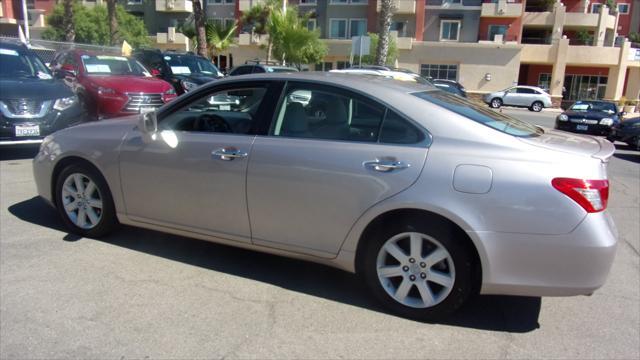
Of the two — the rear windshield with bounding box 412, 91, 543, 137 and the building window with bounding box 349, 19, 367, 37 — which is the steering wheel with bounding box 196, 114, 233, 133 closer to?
the rear windshield with bounding box 412, 91, 543, 137

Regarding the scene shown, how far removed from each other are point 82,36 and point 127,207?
4097 centimetres

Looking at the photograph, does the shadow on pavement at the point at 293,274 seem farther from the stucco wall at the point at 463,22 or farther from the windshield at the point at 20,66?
the stucco wall at the point at 463,22

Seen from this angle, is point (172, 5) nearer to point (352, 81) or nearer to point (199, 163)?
point (199, 163)

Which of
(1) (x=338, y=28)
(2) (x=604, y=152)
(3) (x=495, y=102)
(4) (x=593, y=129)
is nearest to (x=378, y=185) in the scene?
(2) (x=604, y=152)

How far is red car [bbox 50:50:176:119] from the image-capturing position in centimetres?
1041

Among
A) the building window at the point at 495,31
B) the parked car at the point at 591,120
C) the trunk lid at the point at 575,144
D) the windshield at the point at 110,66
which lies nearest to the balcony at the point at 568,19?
the building window at the point at 495,31

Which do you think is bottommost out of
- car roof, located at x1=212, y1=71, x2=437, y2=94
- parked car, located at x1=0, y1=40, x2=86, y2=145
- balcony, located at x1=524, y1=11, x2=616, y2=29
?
parked car, located at x1=0, y1=40, x2=86, y2=145

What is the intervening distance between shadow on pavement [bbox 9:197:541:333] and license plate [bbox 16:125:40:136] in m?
2.85

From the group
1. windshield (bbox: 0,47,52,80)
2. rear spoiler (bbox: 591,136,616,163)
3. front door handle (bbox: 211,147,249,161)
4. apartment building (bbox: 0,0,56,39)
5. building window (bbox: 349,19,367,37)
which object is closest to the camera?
rear spoiler (bbox: 591,136,616,163)

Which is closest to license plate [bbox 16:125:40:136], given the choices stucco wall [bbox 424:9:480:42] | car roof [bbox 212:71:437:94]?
car roof [bbox 212:71:437:94]

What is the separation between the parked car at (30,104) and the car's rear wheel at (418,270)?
649cm

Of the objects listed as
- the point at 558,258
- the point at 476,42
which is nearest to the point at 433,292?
the point at 558,258

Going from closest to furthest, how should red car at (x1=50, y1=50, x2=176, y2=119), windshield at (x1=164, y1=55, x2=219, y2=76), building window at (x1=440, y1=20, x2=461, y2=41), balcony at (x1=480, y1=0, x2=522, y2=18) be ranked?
red car at (x1=50, y1=50, x2=176, y2=119) < windshield at (x1=164, y1=55, x2=219, y2=76) < balcony at (x1=480, y1=0, x2=522, y2=18) < building window at (x1=440, y1=20, x2=461, y2=41)

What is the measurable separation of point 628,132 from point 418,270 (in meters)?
13.0
